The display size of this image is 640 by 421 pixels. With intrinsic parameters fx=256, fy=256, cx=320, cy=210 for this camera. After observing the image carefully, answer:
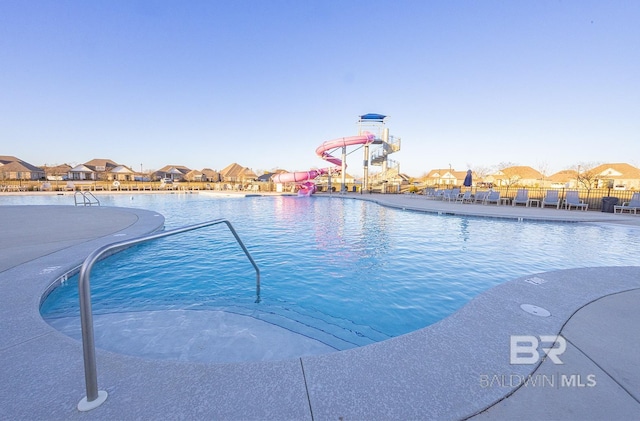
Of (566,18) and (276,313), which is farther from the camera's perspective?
(566,18)

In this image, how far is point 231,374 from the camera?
173cm

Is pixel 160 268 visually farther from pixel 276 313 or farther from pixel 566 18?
pixel 566 18

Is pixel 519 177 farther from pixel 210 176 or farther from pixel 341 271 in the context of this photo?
pixel 210 176

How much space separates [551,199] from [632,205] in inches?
113

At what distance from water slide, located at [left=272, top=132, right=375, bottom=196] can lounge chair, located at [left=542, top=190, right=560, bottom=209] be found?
13.8 meters

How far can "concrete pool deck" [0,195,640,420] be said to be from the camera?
1406 mm

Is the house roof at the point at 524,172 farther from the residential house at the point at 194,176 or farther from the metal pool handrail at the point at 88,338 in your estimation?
the metal pool handrail at the point at 88,338

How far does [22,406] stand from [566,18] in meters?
17.2

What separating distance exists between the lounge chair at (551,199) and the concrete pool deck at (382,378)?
14954 millimetres

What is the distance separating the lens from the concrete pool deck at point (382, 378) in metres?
1.41

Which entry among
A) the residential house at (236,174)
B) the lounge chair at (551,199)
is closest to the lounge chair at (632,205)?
the lounge chair at (551,199)

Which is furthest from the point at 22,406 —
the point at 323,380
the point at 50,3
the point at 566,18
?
the point at 566,18

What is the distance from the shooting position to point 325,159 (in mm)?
27250

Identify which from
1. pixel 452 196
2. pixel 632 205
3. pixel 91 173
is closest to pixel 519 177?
pixel 452 196
